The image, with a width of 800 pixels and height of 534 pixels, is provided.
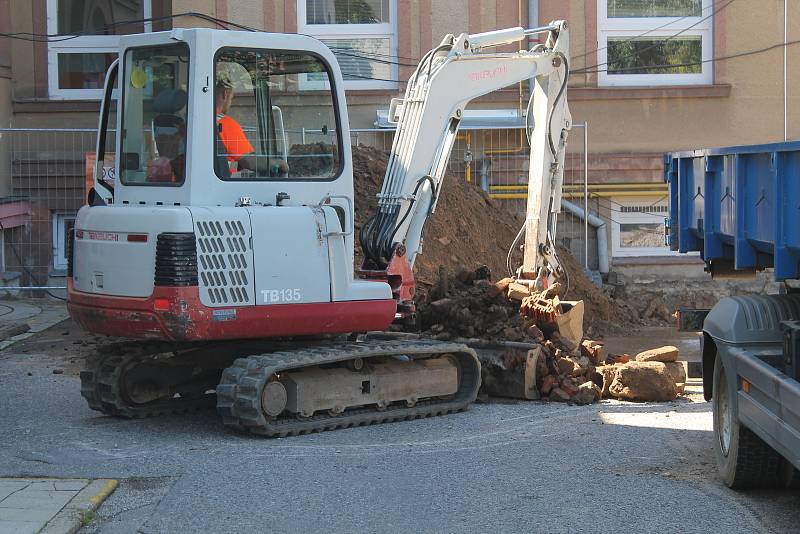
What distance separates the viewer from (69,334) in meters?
14.1

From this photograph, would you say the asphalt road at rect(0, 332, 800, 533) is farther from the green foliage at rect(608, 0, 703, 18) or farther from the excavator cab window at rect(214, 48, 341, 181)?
the green foliage at rect(608, 0, 703, 18)

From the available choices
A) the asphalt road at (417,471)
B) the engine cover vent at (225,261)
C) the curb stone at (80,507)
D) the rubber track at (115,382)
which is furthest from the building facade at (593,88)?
the curb stone at (80,507)

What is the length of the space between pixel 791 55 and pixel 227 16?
869 cm

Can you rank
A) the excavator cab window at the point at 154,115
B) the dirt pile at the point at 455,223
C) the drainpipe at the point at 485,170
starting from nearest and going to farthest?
the excavator cab window at the point at 154,115, the dirt pile at the point at 455,223, the drainpipe at the point at 485,170

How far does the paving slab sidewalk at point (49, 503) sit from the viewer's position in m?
6.21

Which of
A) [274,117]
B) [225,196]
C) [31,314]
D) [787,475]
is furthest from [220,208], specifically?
[31,314]

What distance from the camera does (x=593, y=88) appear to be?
58.2 ft

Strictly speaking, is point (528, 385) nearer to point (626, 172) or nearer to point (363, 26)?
point (626, 172)

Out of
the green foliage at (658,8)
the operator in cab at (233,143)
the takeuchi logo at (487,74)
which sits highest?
the green foliage at (658,8)

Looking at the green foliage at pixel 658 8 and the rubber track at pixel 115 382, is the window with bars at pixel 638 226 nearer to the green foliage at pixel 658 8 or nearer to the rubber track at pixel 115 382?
the green foliage at pixel 658 8

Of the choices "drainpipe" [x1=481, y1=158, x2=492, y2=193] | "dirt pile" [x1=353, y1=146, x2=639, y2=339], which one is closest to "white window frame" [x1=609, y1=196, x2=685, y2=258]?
"dirt pile" [x1=353, y1=146, x2=639, y2=339]

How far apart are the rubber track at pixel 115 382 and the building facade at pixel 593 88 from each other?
8499mm

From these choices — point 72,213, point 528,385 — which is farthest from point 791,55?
point 72,213

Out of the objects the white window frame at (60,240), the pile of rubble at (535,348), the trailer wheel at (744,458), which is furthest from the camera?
the white window frame at (60,240)
